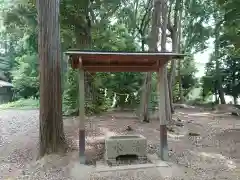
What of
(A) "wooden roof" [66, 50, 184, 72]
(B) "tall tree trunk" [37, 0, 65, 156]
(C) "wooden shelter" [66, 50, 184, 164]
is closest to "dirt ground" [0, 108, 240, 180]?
(B) "tall tree trunk" [37, 0, 65, 156]

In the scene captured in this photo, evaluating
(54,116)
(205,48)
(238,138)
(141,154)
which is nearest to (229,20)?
(238,138)

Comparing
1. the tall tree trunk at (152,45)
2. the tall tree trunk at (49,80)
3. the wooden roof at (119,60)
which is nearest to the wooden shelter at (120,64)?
the wooden roof at (119,60)

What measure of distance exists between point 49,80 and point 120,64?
5.74 ft

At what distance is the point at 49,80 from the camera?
6.24 m

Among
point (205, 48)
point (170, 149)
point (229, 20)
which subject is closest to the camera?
point (170, 149)

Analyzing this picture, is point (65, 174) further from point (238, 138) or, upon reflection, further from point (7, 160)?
point (238, 138)

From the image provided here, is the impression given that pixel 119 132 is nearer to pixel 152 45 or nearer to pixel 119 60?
pixel 119 60

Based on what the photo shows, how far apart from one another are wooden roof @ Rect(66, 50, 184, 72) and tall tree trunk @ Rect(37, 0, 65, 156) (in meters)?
0.56

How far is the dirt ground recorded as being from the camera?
542cm

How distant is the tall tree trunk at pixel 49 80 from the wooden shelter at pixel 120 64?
566 mm

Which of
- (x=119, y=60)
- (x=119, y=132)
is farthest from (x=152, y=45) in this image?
(x=119, y=60)

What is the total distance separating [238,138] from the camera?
8250mm

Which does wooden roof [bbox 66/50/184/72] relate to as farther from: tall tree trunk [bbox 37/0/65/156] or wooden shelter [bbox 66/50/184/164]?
tall tree trunk [bbox 37/0/65/156]

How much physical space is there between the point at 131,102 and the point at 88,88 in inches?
158
